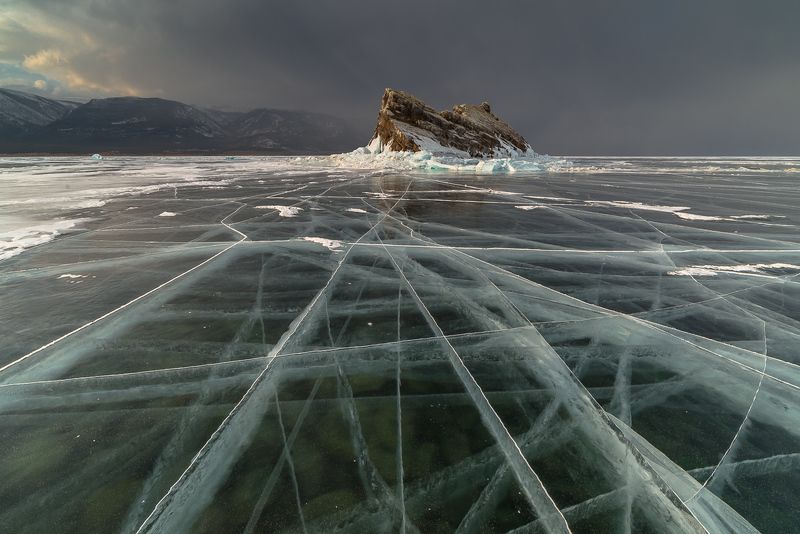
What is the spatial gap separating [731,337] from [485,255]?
110 inches

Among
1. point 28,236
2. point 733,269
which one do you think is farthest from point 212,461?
point 28,236

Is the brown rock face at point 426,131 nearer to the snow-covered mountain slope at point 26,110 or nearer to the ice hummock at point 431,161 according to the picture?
the ice hummock at point 431,161

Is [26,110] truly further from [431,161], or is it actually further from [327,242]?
[327,242]

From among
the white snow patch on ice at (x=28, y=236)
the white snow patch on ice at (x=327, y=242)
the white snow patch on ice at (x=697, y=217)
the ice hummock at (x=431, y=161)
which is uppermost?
the ice hummock at (x=431, y=161)

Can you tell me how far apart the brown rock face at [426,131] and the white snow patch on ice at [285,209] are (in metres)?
20.2

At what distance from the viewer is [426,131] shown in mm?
30500

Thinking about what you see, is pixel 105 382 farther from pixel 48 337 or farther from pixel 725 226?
pixel 725 226

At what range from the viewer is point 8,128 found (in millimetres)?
161875

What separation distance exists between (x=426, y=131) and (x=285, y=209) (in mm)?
24827

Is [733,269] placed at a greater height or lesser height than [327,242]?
greater

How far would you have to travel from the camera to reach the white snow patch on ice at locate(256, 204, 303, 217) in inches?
315

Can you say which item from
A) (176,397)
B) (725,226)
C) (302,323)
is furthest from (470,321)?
(725,226)

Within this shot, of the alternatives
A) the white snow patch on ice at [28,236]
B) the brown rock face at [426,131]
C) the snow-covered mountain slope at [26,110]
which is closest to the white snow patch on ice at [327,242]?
the white snow patch on ice at [28,236]

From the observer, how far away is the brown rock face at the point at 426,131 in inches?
1123
